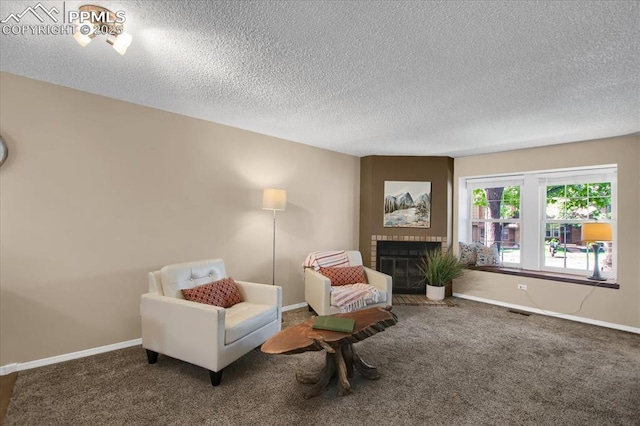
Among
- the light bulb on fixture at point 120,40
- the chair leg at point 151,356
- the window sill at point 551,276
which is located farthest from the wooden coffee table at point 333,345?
the window sill at point 551,276

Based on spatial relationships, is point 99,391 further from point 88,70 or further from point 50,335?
point 88,70

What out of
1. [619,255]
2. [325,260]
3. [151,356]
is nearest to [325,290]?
[325,260]

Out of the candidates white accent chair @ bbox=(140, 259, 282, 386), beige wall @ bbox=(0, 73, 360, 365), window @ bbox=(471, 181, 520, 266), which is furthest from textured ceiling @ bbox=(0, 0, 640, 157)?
white accent chair @ bbox=(140, 259, 282, 386)

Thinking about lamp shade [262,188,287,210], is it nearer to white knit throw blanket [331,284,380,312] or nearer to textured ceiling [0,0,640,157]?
textured ceiling [0,0,640,157]

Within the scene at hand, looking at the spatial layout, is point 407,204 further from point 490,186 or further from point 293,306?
point 293,306

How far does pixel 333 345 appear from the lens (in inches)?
84.7

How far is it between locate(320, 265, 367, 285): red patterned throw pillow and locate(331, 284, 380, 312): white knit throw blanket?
0.79ft

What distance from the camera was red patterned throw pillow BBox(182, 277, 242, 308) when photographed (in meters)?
2.73

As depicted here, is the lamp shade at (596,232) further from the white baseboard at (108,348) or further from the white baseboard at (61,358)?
the white baseboard at (61,358)

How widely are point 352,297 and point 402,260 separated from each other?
1.89 meters

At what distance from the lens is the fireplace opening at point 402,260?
16.9ft

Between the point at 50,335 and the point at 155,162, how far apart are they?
179 centimetres

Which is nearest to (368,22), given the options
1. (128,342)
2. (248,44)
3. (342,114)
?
(248,44)

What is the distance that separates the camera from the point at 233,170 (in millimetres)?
3820
